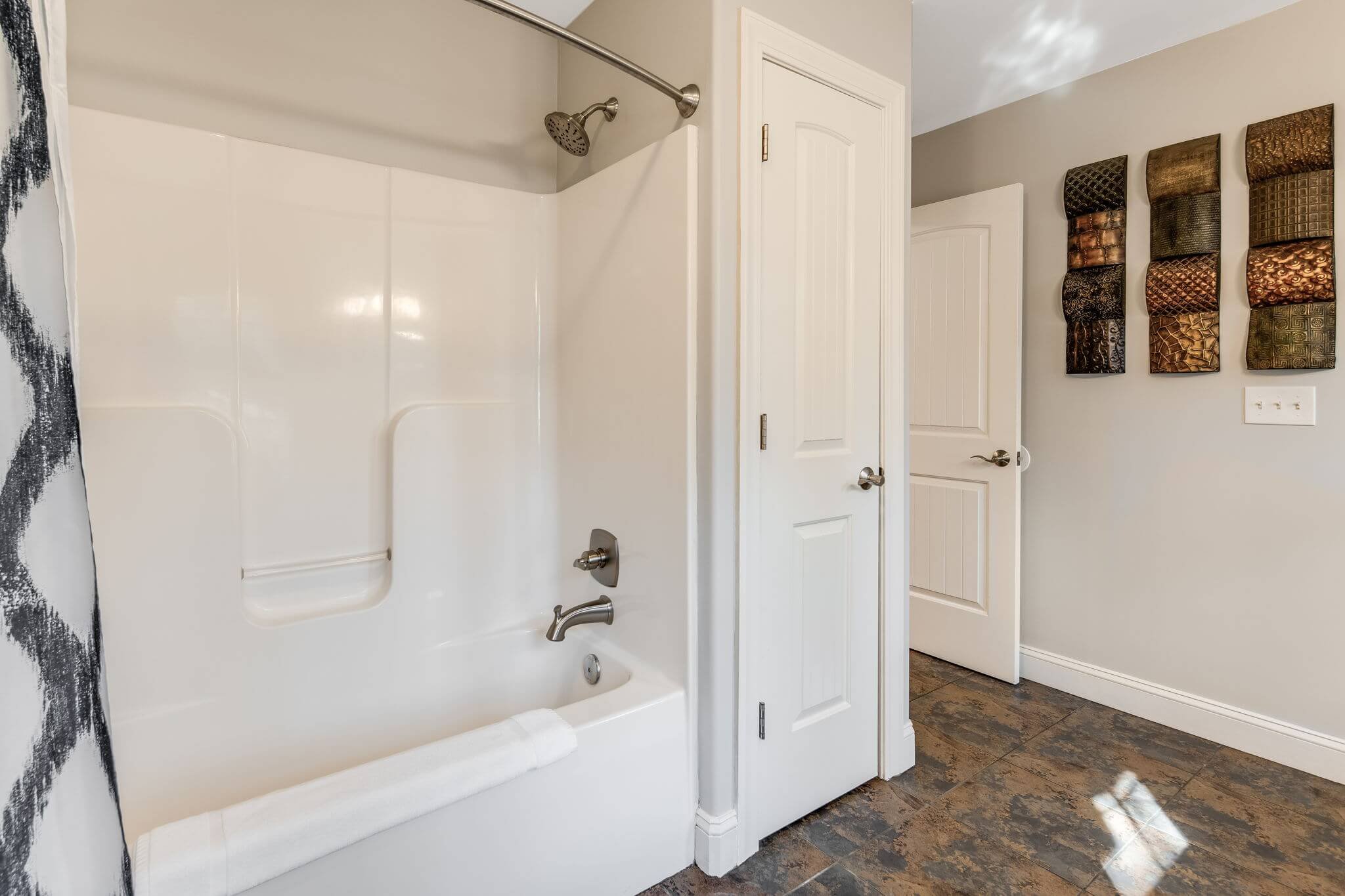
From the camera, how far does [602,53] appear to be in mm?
1490

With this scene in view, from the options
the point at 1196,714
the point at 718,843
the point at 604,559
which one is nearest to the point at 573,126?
the point at 604,559

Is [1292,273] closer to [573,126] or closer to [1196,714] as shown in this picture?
[1196,714]

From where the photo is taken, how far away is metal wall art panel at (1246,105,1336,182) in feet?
6.44

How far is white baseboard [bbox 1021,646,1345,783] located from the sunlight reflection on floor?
482 mm

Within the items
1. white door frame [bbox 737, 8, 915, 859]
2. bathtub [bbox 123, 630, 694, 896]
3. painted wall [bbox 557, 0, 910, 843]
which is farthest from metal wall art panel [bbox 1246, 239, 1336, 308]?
bathtub [bbox 123, 630, 694, 896]

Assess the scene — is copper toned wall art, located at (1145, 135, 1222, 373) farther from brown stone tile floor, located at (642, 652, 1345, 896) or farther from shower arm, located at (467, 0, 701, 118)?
shower arm, located at (467, 0, 701, 118)

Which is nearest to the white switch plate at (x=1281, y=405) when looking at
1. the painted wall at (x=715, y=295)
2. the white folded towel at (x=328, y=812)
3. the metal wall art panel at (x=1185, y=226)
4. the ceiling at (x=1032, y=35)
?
the metal wall art panel at (x=1185, y=226)

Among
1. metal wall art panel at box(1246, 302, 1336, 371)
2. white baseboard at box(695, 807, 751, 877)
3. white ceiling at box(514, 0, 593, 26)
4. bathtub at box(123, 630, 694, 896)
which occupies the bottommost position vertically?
white baseboard at box(695, 807, 751, 877)

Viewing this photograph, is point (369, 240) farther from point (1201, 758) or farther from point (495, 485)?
point (1201, 758)

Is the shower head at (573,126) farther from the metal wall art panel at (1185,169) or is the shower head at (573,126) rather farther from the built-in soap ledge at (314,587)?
the metal wall art panel at (1185,169)

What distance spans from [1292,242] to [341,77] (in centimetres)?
282

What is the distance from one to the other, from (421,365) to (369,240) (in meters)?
0.36

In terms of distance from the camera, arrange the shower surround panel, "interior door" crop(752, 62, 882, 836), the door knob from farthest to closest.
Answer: the door knob
"interior door" crop(752, 62, 882, 836)
the shower surround panel

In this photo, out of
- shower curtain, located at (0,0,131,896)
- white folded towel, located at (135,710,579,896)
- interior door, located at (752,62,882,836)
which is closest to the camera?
shower curtain, located at (0,0,131,896)
